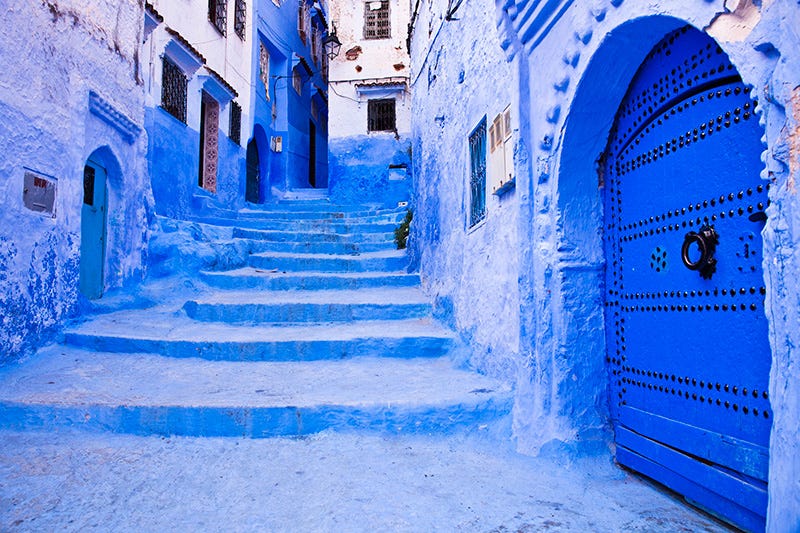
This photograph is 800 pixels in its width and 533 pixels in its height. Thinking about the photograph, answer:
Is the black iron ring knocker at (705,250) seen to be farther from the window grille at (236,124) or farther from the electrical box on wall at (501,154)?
the window grille at (236,124)

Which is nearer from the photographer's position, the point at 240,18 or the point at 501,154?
the point at 501,154

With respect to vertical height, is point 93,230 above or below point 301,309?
above

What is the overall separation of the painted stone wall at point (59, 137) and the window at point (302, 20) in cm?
1437

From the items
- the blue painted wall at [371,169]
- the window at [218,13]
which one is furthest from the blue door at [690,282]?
the blue painted wall at [371,169]

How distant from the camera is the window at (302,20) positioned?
64.2 feet

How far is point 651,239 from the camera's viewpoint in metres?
2.72

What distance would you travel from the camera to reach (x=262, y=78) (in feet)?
52.7

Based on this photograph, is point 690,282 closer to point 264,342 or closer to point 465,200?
point 465,200

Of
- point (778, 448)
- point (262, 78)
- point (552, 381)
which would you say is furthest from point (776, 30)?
point (262, 78)

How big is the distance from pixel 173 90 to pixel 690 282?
10.1 meters

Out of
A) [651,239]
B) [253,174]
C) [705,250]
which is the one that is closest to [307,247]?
[651,239]

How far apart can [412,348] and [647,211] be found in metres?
2.79

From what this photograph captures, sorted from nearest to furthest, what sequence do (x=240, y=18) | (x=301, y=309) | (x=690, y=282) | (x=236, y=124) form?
1. (x=690, y=282)
2. (x=301, y=309)
3. (x=236, y=124)
4. (x=240, y=18)

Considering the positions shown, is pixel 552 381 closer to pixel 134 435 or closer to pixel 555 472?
pixel 555 472
